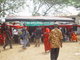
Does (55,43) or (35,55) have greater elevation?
(55,43)

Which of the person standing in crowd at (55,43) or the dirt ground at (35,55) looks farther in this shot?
the dirt ground at (35,55)

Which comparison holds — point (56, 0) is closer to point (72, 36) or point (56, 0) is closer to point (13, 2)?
point (13, 2)

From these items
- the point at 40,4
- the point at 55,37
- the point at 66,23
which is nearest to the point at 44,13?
the point at 40,4

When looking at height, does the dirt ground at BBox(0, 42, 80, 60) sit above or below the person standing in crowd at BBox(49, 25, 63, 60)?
below

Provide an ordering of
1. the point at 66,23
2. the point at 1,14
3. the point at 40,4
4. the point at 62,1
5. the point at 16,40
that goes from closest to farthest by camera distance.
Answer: the point at 16,40, the point at 66,23, the point at 1,14, the point at 62,1, the point at 40,4

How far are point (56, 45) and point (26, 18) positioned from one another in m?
12.5

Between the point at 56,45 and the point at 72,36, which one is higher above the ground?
the point at 56,45

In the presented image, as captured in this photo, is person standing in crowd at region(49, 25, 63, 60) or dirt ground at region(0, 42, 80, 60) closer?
person standing in crowd at region(49, 25, 63, 60)

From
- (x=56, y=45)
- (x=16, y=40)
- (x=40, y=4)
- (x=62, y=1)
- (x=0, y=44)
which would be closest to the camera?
(x=56, y=45)

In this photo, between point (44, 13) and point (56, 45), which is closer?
point (56, 45)

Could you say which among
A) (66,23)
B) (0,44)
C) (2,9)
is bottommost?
(0,44)

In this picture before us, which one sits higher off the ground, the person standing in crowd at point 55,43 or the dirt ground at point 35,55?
the person standing in crowd at point 55,43

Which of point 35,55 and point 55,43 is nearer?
point 55,43

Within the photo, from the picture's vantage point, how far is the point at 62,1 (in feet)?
109
